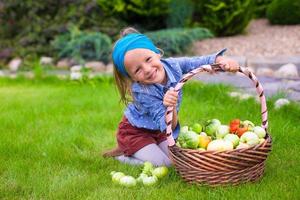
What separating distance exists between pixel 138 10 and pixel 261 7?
2.57m

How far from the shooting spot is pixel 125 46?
3.43 metres

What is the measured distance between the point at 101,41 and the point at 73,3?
1.22 metres

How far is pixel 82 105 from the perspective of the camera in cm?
542

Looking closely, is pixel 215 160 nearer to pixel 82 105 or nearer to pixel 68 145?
pixel 68 145

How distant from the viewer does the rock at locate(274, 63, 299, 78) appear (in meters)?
6.68

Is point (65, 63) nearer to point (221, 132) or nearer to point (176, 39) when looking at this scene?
point (176, 39)

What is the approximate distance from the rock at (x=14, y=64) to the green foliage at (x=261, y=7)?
13.6ft

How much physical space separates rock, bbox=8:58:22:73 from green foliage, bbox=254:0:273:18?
4.14 meters

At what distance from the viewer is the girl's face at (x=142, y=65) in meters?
3.40

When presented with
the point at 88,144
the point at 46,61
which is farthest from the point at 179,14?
the point at 88,144

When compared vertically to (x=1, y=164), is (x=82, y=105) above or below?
below

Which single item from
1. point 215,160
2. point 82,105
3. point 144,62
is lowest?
point 82,105

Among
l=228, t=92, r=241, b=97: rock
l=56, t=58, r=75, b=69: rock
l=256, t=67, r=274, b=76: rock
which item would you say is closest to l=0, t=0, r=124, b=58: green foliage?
l=56, t=58, r=75, b=69: rock

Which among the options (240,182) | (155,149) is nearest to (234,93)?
A: (155,149)
